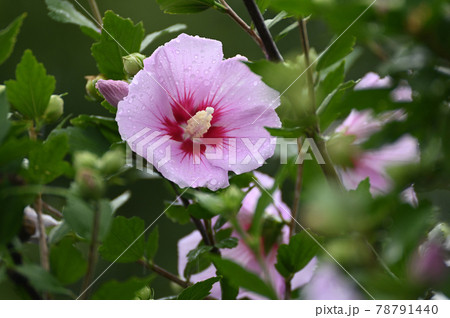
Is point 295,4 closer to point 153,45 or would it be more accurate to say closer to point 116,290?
point 116,290

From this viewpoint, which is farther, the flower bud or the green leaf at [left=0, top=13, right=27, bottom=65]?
the flower bud

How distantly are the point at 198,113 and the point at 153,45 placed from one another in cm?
94

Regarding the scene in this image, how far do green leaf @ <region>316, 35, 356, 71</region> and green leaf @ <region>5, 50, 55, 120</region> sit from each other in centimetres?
21

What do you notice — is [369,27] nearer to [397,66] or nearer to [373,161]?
[397,66]

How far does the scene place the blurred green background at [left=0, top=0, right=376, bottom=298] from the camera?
1.56 m

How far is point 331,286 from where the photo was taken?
1.44 ft

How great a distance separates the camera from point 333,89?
45 centimetres

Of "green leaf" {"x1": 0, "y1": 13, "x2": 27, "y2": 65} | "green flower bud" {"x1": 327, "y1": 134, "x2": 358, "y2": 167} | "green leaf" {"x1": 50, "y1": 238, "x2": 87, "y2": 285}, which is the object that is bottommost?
"green flower bud" {"x1": 327, "y1": 134, "x2": 358, "y2": 167}

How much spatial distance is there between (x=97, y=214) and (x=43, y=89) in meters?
0.19

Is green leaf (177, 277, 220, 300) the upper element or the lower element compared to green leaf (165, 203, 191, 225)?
upper

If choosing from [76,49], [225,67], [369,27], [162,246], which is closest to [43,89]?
[225,67]

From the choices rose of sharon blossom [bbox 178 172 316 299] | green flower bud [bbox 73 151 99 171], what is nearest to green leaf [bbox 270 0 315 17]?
green flower bud [bbox 73 151 99 171]

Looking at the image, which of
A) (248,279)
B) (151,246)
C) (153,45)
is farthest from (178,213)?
(153,45)

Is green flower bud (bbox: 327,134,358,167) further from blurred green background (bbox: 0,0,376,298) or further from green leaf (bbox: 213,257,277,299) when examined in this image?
blurred green background (bbox: 0,0,376,298)
